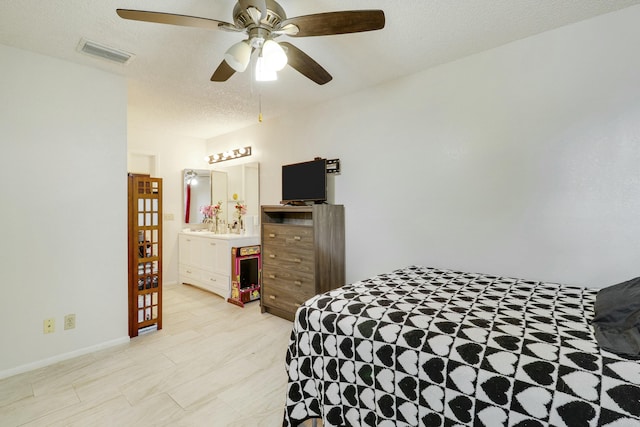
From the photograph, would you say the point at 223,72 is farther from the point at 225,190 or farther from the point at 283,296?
the point at 225,190

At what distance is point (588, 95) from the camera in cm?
188

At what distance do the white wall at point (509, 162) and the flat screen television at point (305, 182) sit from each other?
0.90ft

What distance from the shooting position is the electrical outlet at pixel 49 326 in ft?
7.33

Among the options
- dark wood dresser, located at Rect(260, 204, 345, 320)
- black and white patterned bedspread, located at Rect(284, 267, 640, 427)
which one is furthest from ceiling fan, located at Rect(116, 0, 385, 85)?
dark wood dresser, located at Rect(260, 204, 345, 320)

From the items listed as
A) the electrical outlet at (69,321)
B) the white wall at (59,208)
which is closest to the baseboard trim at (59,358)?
the white wall at (59,208)

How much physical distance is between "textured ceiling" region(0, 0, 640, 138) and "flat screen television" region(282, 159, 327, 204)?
806mm

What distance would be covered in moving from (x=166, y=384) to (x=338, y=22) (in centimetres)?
254

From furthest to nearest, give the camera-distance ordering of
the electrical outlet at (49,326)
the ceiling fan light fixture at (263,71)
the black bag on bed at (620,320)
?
the electrical outlet at (49,326)
the ceiling fan light fixture at (263,71)
the black bag on bed at (620,320)

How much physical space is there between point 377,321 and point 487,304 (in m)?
0.67

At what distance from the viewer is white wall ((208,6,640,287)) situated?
1809mm

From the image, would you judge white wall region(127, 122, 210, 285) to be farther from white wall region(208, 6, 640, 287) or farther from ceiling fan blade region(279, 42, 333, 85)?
ceiling fan blade region(279, 42, 333, 85)

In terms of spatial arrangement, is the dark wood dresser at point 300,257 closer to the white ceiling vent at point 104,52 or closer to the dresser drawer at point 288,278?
the dresser drawer at point 288,278

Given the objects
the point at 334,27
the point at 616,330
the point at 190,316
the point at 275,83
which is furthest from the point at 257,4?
the point at 190,316

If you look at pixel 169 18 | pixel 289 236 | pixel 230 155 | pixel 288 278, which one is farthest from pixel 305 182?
pixel 169 18
